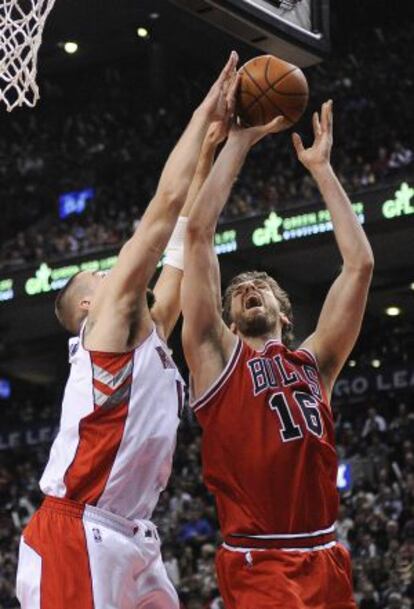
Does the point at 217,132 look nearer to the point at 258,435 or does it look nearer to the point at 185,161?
the point at 185,161

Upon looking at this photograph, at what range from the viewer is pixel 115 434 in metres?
4.41

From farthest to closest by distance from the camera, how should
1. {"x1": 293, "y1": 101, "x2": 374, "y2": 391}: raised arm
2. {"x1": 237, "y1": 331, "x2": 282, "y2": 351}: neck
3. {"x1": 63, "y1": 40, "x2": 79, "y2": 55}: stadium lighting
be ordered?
{"x1": 63, "y1": 40, "x2": 79, "y2": 55}: stadium lighting
{"x1": 293, "y1": 101, "x2": 374, "y2": 391}: raised arm
{"x1": 237, "y1": 331, "x2": 282, "y2": 351}: neck

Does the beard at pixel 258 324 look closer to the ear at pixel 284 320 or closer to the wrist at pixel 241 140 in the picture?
the ear at pixel 284 320

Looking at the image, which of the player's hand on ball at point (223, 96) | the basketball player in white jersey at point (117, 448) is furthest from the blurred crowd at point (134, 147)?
the basketball player in white jersey at point (117, 448)

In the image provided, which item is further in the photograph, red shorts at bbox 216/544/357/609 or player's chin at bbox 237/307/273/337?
player's chin at bbox 237/307/273/337

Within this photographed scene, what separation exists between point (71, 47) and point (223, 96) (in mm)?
20647

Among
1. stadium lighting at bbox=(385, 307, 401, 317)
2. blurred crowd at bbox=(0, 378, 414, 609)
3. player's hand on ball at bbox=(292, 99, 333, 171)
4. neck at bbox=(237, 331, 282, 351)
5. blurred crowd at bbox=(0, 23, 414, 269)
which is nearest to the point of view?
neck at bbox=(237, 331, 282, 351)

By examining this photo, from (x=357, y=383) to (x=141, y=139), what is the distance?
758cm

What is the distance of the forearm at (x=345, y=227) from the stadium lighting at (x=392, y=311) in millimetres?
17731

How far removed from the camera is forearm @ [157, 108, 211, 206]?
14.4ft

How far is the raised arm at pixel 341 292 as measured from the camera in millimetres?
4773

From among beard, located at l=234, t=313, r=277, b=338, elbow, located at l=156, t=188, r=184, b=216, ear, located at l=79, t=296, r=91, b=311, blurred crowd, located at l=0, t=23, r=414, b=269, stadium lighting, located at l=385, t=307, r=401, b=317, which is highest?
blurred crowd, located at l=0, t=23, r=414, b=269

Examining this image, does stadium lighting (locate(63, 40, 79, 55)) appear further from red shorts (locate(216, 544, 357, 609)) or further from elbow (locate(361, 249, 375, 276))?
red shorts (locate(216, 544, 357, 609))

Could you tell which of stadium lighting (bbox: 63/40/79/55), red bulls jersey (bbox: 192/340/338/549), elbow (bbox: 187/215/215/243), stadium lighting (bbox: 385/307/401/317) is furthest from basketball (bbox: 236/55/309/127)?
stadium lighting (bbox: 63/40/79/55)
